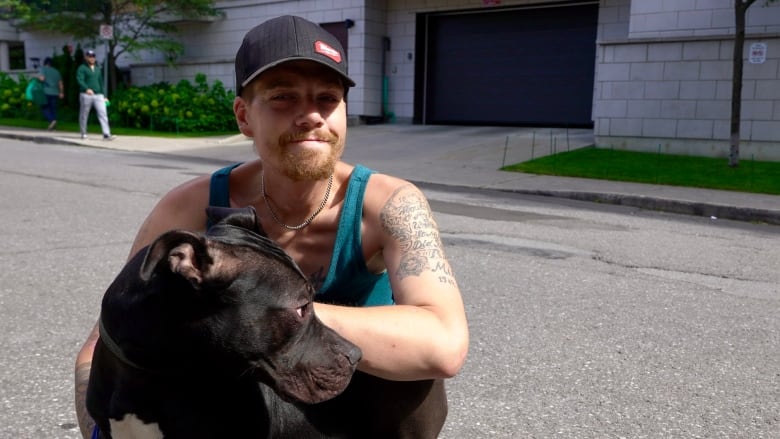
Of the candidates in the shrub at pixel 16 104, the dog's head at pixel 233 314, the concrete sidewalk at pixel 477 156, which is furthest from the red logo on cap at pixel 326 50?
the shrub at pixel 16 104

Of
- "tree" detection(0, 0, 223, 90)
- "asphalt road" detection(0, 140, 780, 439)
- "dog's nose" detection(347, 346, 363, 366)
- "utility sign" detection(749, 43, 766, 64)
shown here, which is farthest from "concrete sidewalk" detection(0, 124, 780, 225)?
"dog's nose" detection(347, 346, 363, 366)

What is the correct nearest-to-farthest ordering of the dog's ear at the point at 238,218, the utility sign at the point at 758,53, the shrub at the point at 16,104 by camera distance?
the dog's ear at the point at 238,218 → the utility sign at the point at 758,53 → the shrub at the point at 16,104

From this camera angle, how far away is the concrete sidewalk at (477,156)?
34.3 feet

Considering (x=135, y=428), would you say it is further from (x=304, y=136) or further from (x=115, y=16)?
(x=115, y=16)

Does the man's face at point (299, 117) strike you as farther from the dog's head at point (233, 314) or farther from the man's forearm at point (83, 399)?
the man's forearm at point (83, 399)

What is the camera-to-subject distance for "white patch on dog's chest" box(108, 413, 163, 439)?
193cm

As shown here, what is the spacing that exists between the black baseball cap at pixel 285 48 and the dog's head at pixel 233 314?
508 mm

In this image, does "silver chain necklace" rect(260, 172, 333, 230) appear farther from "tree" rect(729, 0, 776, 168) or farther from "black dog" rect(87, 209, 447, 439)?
"tree" rect(729, 0, 776, 168)

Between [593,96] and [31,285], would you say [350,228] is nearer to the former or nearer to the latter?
[31,285]

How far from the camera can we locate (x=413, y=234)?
235 cm

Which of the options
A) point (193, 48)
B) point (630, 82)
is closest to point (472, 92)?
point (630, 82)

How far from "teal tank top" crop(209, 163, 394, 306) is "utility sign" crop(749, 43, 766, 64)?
1410 cm

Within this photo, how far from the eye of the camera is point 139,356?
1811 mm

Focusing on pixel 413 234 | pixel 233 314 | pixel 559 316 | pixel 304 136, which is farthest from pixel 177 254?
pixel 559 316
